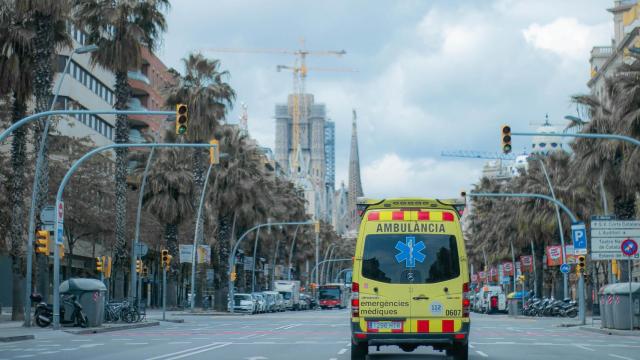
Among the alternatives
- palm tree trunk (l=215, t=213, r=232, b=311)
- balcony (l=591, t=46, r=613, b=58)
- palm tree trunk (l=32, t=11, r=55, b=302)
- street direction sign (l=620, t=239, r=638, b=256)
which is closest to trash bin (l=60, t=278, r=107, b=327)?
palm tree trunk (l=32, t=11, r=55, b=302)

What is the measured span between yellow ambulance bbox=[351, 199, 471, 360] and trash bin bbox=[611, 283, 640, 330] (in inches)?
855

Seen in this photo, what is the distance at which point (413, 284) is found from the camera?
55.6ft

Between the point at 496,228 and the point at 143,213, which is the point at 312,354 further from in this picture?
the point at 496,228

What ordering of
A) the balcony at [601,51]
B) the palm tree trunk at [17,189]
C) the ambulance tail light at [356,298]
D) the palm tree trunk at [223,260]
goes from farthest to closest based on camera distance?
the balcony at [601,51] → the palm tree trunk at [223,260] → the palm tree trunk at [17,189] → the ambulance tail light at [356,298]

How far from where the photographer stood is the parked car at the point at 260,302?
75125 millimetres

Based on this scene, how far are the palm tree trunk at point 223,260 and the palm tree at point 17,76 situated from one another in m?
26.8

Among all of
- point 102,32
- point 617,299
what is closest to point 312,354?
point 617,299

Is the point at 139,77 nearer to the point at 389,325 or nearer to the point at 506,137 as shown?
the point at 506,137

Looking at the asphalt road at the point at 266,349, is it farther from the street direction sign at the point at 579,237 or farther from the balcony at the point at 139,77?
the balcony at the point at 139,77

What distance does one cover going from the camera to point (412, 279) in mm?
16969

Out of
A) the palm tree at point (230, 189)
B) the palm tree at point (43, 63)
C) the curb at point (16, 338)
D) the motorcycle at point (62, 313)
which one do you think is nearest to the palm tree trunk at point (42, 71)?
the palm tree at point (43, 63)

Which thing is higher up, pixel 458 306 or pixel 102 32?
pixel 102 32

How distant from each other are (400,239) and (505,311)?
6878 centimetres

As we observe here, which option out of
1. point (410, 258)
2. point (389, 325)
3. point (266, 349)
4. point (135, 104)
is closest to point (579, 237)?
point (266, 349)
